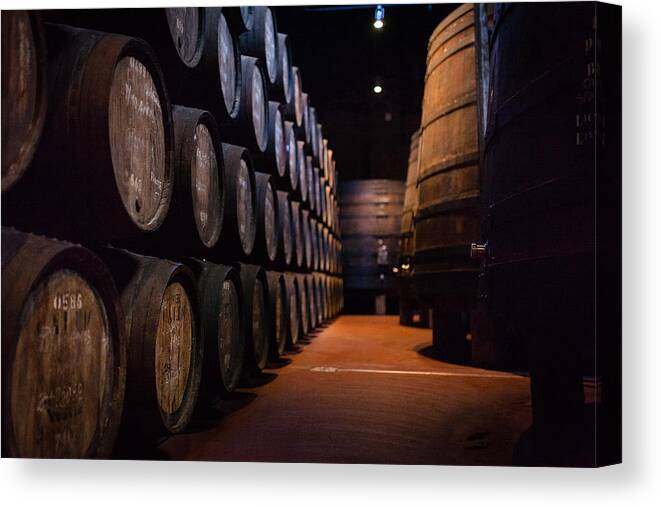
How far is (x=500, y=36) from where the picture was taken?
2.34 meters

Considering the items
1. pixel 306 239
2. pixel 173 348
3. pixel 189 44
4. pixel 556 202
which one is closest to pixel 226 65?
pixel 189 44

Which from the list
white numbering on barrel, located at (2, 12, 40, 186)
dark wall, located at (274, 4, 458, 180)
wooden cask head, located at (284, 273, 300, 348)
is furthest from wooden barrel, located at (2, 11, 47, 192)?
wooden cask head, located at (284, 273, 300, 348)

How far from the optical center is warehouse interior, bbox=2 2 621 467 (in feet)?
5.27

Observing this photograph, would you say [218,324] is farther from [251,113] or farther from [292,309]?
[292,309]

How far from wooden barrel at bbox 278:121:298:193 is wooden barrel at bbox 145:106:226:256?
2.20 meters

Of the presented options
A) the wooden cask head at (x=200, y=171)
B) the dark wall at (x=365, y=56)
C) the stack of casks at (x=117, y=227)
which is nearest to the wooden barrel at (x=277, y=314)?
the stack of casks at (x=117, y=227)

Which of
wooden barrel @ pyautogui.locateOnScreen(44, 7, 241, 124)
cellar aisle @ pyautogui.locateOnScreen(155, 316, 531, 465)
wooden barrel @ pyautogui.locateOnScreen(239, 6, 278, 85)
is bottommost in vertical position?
cellar aisle @ pyautogui.locateOnScreen(155, 316, 531, 465)

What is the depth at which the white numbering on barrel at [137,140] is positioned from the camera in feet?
5.73

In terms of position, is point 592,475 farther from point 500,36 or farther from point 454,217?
point 454,217

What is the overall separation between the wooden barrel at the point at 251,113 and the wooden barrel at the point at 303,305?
1611mm

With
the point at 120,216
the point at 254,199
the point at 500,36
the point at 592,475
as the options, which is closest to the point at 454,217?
the point at 254,199

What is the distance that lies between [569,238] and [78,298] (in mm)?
1380

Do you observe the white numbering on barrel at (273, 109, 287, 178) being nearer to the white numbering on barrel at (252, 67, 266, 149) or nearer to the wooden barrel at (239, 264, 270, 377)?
the white numbering on barrel at (252, 67, 266, 149)

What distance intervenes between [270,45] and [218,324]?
2.13 metres
